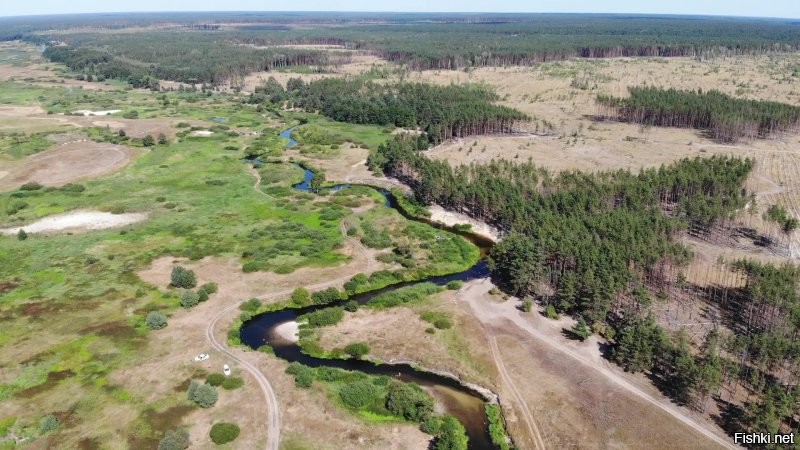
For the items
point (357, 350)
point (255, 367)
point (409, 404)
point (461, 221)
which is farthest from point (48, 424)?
point (461, 221)

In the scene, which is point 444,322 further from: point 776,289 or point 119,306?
point 119,306

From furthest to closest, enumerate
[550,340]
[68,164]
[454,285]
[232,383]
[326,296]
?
[68,164]
[454,285]
[326,296]
[550,340]
[232,383]

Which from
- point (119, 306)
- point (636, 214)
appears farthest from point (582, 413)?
point (119, 306)

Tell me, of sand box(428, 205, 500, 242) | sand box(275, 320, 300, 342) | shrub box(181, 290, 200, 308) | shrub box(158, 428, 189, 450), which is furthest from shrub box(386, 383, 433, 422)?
sand box(428, 205, 500, 242)

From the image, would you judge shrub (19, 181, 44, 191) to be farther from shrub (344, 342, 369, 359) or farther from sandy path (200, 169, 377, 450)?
shrub (344, 342, 369, 359)

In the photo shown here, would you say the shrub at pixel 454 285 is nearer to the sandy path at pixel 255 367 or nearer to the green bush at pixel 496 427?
the sandy path at pixel 255 367

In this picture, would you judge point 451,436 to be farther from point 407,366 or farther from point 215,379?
point 215,379
